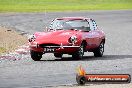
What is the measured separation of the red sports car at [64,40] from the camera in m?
20.3

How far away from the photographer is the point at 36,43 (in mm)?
20453

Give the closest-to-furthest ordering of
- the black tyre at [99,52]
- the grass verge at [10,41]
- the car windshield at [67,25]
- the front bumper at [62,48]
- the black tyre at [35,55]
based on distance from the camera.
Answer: the front bumper at [62,48] < the black tyre at [35,55] < the car windshield at [67,25] < the black tyre at [99,52] < the grass verge at [10,41]

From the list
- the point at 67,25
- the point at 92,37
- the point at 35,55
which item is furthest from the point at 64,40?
the point at 92,37

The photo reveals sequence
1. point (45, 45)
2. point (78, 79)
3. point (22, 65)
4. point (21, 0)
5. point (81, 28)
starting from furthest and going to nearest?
point (21, 0) → point (81, 28) → point (45, 45) → point (22, 65) → point (78, 79)

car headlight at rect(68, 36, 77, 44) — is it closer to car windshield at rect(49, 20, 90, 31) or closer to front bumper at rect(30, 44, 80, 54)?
front bumper at rect(30, 44, 80, 54)

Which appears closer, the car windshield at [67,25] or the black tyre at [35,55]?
the black tyre at [35,55]

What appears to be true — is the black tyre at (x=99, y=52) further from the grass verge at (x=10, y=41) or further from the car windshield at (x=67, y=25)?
the grass verge at (x=10, y=41)

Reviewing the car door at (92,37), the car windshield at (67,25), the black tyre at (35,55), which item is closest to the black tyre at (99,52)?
the car door at (92,37)

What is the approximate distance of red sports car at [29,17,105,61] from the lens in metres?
A: 20.3

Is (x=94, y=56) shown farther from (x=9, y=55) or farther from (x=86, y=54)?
(x=9, y=55)

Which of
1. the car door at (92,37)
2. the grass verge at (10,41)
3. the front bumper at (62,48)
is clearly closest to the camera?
the front bumper at (62,48)

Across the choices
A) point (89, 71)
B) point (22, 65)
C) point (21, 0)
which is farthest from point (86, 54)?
point (21, 0)

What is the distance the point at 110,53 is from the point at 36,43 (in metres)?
4.69

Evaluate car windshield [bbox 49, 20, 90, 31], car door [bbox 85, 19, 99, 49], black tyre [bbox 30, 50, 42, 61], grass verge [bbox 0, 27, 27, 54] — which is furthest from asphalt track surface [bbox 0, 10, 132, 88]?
grass verge [bbox 0, 27, 27, 54]
